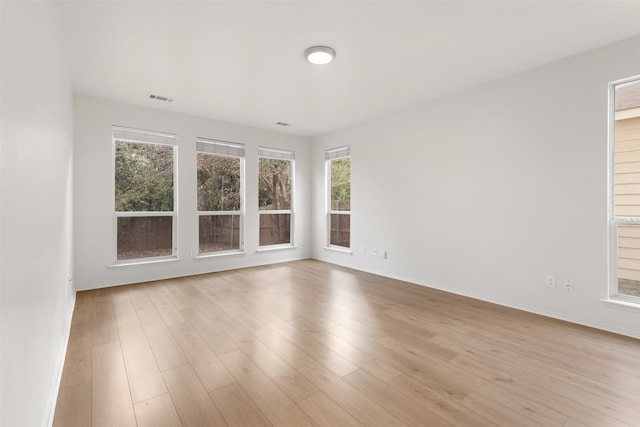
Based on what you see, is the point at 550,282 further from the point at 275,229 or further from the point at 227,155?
the point at 227,155

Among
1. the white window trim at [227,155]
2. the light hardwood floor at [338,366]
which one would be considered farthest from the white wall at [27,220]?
the white window trim at [227,155]

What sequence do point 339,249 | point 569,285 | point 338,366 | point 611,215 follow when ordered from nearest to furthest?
point 338,366 < point 611,215 < point 569,285 < point 339,249

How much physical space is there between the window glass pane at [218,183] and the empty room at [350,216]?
36 millimetres

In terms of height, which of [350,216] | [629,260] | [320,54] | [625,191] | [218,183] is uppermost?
[320,54]

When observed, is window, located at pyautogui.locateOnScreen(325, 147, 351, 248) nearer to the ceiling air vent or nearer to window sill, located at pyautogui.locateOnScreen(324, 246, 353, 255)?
window sill, located at pyautogui.locateOnScreen(324, 246, 353, 255)

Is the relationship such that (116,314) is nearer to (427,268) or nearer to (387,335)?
(387,335)

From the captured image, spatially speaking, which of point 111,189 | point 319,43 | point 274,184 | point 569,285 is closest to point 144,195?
point 111,189

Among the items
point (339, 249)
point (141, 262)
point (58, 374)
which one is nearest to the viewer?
point (58, 374)

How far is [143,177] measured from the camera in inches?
175

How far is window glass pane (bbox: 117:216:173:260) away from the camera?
4.31 meters

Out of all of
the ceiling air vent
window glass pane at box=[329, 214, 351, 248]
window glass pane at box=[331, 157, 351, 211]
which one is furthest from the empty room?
window glass pane at box=[329, 214, 351, 248]

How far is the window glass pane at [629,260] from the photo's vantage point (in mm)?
2654

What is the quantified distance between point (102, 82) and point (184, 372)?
346cm

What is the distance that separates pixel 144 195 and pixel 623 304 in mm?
5785
